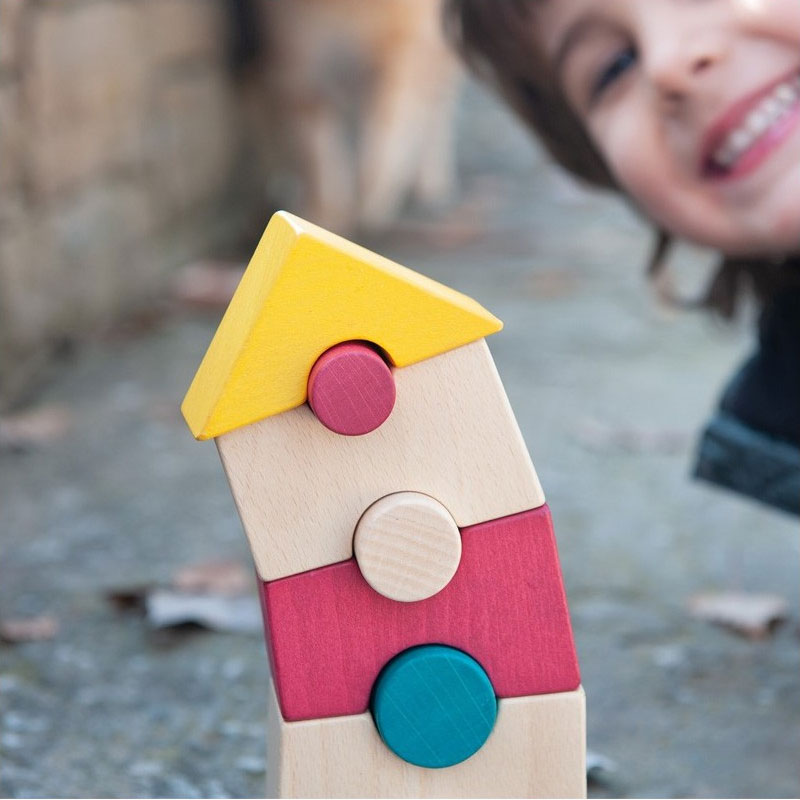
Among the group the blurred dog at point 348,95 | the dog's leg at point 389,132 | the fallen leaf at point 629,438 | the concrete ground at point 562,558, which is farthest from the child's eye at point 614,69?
the dog's leg at point 389,132

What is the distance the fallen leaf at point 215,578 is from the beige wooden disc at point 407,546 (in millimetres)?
786

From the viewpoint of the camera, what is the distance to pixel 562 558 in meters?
1.62

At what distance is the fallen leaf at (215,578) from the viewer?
4.96 ft

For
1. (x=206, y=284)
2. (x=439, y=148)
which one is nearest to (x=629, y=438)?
(x=206, y=284)

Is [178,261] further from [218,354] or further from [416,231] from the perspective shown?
[218,354]

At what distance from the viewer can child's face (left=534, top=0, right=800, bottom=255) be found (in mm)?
1174

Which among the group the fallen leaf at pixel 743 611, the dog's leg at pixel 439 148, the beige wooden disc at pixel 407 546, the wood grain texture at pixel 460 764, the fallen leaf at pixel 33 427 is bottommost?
the dog's leg at pixel 439 148

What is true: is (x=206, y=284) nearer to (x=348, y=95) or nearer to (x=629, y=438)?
(x=348, y=95)

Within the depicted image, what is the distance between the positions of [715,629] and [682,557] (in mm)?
214

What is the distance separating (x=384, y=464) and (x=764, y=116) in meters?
0.71

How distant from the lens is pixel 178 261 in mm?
3150

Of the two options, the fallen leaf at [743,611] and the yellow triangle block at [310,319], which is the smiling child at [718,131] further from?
the yellow triangle block at [310,319]

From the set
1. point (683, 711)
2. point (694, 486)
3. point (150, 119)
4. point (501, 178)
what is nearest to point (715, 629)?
point (683, 711)

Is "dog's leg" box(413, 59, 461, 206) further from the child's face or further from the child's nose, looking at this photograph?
the child's nose
